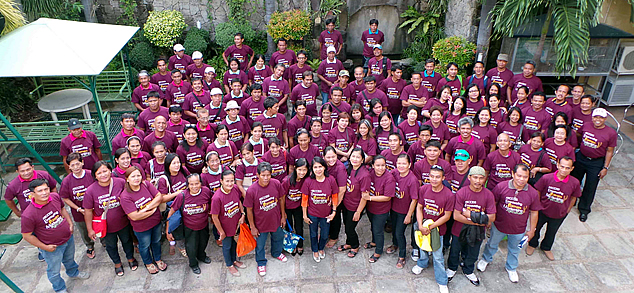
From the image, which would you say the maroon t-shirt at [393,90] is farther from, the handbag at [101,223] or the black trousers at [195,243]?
the handbag at [101,223]

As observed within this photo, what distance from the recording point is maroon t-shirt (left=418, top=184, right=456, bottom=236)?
5.48 m

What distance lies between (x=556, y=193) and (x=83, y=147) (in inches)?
269

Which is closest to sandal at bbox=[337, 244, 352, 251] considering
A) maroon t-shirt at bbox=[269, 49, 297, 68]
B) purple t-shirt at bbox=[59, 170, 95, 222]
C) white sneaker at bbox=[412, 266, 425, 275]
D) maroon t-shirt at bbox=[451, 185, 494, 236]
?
white sneaker at bbox=[412, 266, 425, 275]

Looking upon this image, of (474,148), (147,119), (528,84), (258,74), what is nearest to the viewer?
(474,148)

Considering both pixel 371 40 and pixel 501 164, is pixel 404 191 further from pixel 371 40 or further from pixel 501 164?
pixel 371 40

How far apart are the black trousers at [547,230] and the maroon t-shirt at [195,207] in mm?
4673

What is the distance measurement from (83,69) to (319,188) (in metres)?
4.43

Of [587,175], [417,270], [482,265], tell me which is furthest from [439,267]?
[587,175]

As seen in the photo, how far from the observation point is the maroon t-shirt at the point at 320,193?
5.82 m

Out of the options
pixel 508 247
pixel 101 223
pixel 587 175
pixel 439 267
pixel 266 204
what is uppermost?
pixel 266 204

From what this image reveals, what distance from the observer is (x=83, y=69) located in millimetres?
7121

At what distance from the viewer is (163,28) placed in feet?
37.9

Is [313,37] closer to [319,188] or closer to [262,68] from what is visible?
[262,68]

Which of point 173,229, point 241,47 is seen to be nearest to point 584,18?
point 241,47
